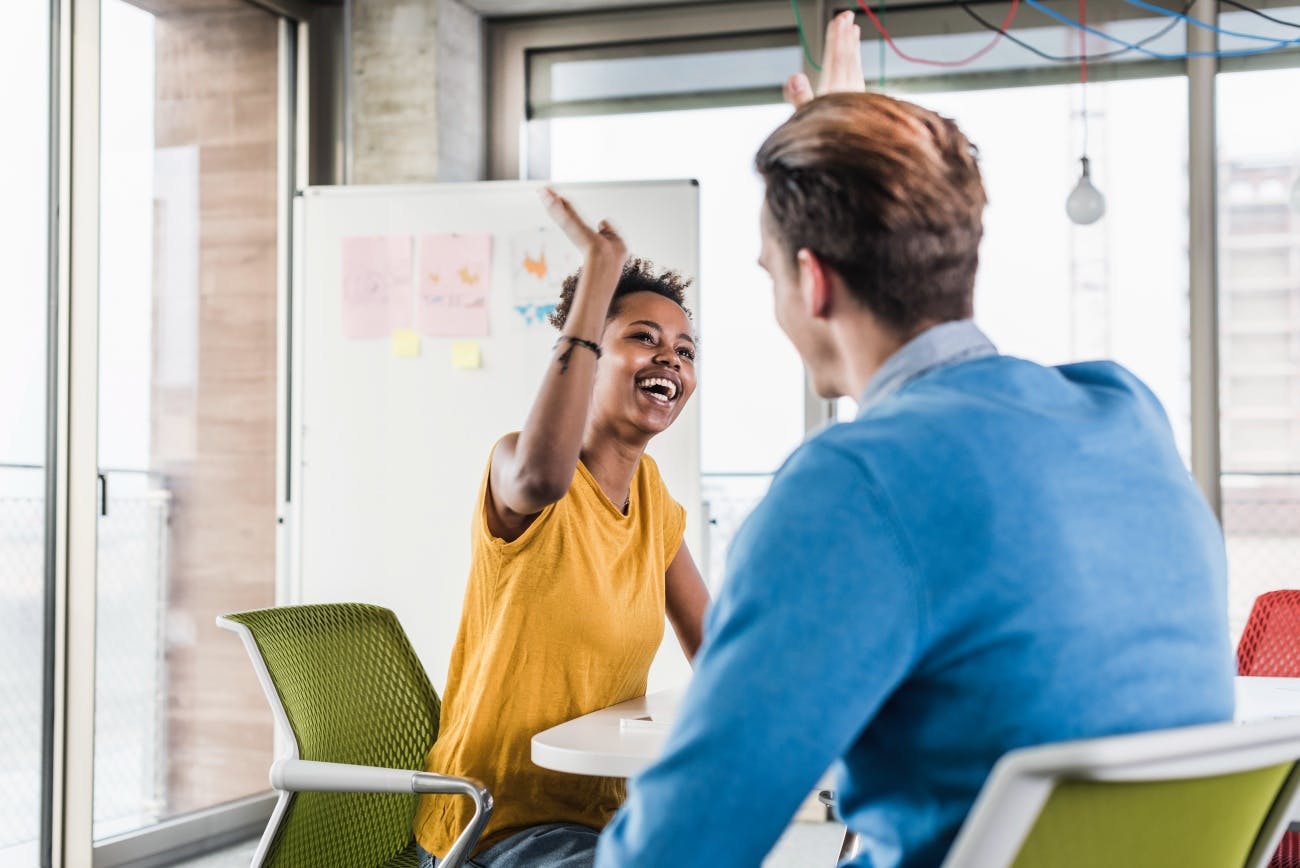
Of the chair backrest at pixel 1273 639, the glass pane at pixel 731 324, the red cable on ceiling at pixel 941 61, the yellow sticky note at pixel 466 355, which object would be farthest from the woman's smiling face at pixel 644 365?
the red cable on ceiling at pixel 941 61

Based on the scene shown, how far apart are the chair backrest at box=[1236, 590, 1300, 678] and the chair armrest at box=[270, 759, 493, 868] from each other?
Result: 1624 millimetres

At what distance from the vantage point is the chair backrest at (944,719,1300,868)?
69cm

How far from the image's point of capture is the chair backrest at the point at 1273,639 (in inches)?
99.7

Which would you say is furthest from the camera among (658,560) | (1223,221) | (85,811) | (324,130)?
(324,130)

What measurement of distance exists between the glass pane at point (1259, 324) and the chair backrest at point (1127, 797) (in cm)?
345

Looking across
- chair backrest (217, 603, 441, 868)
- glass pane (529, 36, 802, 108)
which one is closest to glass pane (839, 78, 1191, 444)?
glass pane (529, 36, 802, 108)

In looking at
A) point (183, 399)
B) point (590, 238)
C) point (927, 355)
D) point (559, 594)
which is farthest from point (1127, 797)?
point (183, 399)

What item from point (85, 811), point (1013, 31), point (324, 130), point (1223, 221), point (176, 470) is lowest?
point (85, 811)

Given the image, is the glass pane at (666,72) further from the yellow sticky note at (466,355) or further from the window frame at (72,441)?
the window frame at (72,441)

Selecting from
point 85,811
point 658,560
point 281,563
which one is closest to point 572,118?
point 281,563

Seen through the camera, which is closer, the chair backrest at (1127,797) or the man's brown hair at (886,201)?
the chair backrest at (1127,797)

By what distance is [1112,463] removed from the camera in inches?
32.8

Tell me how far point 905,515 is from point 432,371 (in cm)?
324

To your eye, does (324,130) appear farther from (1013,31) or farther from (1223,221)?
(1223,221)
